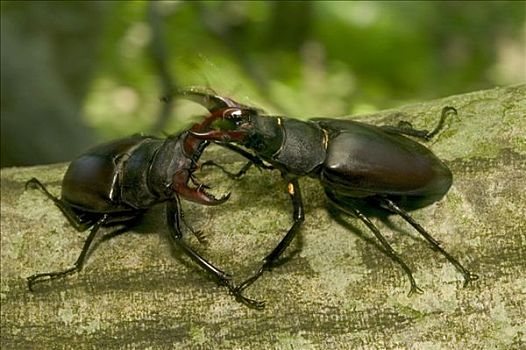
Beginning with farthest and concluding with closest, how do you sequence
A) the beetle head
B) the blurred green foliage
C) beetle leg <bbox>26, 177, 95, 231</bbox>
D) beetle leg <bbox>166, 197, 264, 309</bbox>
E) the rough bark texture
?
the blurred green foliage
beetle leg <bbox>26, 177, 95, 231</bbox>
the beetle head
beetle leg <bbox>166, 197, 264, 309</bbox>
the rough bark texture

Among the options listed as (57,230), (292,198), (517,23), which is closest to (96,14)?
(57,230)

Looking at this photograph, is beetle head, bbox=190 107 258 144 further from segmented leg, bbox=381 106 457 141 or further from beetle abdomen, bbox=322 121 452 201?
segmented leg, bbox=381 106 457 141

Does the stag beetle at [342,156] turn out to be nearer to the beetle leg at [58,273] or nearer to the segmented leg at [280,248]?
the segmented leg at [280,248]

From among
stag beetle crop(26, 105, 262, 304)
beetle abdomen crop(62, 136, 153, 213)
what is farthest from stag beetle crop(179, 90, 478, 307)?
beetle abdomen crop(62, 136, 153, 213)

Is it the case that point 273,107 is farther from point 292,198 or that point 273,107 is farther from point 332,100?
point 292,198

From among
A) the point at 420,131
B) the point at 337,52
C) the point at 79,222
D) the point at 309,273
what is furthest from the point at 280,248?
the point at 337,52

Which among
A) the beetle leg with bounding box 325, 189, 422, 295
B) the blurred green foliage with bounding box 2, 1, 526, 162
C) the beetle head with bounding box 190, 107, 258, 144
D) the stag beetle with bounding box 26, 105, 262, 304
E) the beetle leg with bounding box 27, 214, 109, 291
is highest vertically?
the beetle head with bounding box 190, 107, 258, 144

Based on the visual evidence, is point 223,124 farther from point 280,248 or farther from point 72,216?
point 72,216
